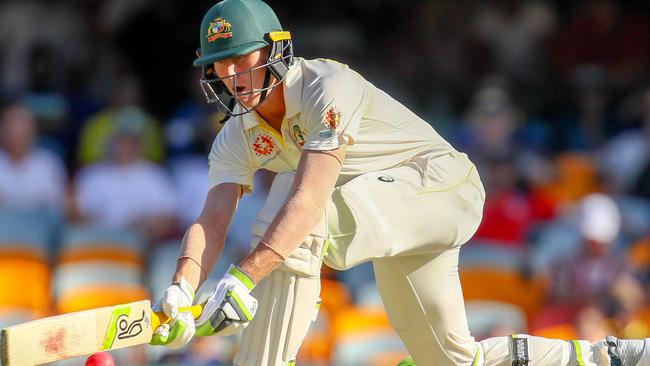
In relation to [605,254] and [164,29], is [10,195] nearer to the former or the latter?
[164,29]

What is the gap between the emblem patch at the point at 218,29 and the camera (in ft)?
13.3

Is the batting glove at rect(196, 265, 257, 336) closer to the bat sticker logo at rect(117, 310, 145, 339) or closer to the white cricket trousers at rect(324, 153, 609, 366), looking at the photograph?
the bat sticker logo at rect(117, 310, 145, 339)

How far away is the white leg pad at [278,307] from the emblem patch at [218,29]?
1.75 feet

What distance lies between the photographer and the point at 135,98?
8.91m

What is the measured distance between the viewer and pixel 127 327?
3.65m

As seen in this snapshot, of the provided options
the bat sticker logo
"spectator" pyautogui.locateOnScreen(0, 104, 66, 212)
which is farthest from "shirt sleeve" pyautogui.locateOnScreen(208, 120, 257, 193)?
"spectator" pyautogui.locateOnScreen(0, 104, 66, 212)

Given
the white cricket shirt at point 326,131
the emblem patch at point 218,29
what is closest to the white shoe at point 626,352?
the white cricket shirt at point 326,131

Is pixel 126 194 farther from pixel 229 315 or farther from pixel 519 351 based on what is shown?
pixel 229 315

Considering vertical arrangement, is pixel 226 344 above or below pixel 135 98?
below

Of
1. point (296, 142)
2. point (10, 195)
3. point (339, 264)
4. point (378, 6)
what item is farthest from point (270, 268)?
point (378, 6)

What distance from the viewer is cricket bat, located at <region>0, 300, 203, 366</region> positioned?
3.40m

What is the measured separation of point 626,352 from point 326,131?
1.37m

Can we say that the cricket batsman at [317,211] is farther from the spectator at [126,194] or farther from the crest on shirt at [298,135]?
the spectator at [126,194]

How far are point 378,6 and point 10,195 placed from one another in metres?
3.78
